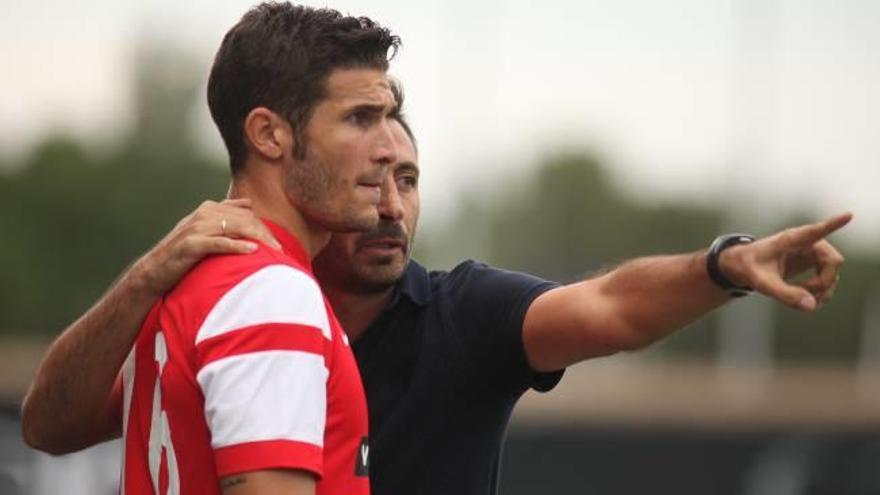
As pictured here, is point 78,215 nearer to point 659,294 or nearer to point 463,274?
point 463,274

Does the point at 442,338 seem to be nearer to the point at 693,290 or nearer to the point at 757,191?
the point at 693,290

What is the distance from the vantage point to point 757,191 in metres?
29.2

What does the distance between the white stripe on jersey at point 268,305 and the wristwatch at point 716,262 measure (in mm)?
803

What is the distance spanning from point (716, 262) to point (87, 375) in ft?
4.85

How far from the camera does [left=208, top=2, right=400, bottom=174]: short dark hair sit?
13.4 feet

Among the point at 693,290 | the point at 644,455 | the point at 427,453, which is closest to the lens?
the point at 693,290

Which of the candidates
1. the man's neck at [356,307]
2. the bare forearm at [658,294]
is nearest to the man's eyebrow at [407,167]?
the man's neck at [356,307]

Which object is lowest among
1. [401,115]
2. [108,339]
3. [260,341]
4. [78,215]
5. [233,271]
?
[78,215]

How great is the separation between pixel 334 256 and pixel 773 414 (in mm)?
10188

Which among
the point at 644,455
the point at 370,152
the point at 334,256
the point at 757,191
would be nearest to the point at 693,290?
the point at 370,152

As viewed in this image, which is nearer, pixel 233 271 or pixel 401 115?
pixel 233 271

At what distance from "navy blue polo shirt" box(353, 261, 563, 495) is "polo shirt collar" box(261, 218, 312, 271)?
0.67m

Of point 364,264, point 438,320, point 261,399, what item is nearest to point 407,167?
point 364,264

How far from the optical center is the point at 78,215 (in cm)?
4619
